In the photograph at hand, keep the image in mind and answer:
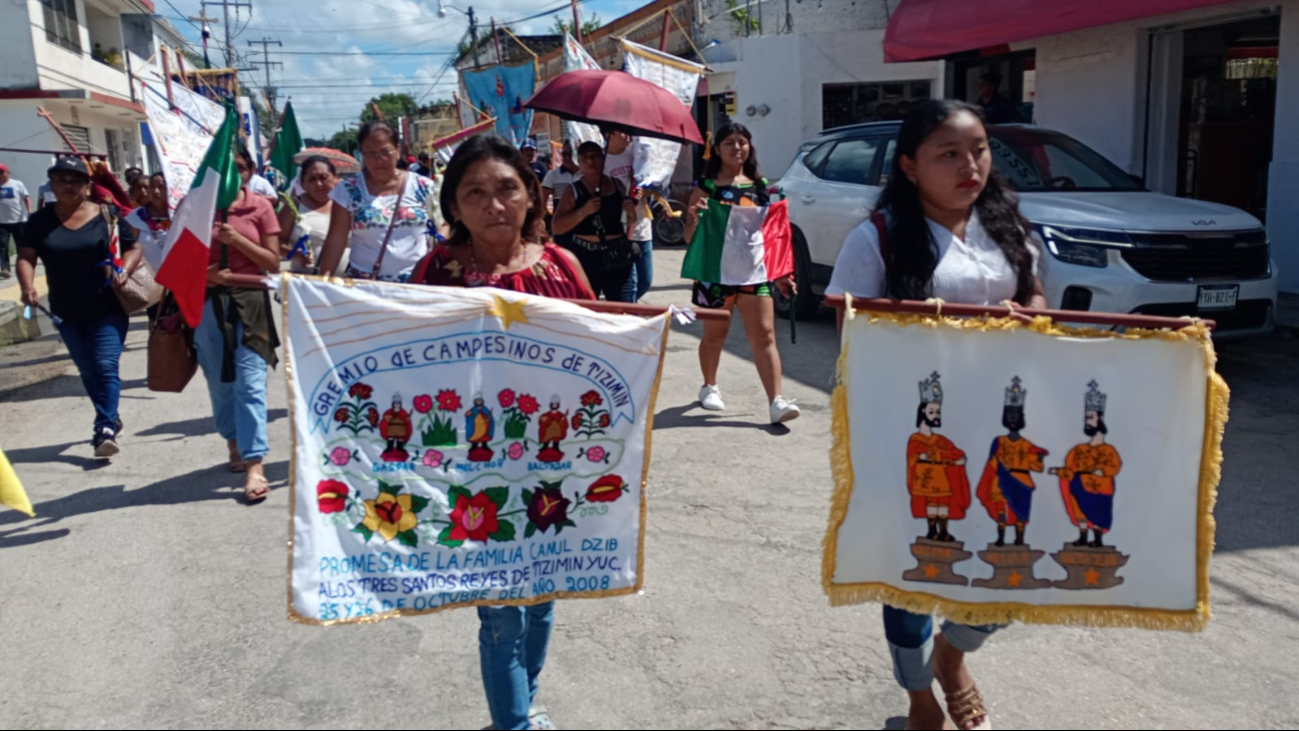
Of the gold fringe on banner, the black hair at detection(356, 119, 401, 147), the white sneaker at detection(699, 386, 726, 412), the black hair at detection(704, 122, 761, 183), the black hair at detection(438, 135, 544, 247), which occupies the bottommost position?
the white sneaker at detection(699, 386, 726, 412)

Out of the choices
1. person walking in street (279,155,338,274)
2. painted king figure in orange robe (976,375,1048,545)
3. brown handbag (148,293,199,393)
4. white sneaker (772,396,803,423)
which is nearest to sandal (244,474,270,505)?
brown handbag (148,293,199,393)

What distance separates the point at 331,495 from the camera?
2.64 metres

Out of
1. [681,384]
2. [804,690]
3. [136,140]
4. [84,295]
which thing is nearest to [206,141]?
[84,295]

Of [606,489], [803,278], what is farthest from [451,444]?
[803,278]

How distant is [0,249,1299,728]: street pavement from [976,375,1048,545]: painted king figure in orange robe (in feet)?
2.79

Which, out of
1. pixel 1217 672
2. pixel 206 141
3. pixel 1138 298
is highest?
pixel 206 141

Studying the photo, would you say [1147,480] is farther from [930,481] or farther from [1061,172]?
[1061,172]

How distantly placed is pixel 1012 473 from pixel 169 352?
4.78m

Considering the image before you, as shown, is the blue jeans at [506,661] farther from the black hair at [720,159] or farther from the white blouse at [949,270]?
the black hair at [720,159]

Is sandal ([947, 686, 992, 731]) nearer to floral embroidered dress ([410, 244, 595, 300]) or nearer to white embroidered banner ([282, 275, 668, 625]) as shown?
white embroidered banner ([282, 275, 668, 625])

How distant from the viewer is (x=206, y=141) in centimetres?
591

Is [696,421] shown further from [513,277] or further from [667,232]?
[667,232]

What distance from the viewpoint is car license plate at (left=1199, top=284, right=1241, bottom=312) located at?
7004mm

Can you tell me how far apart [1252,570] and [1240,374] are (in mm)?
3990
